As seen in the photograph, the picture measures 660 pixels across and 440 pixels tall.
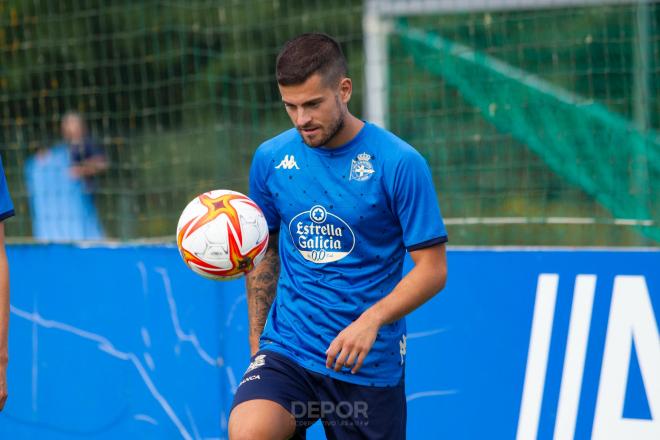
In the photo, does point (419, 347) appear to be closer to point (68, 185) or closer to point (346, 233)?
point (346, 233)

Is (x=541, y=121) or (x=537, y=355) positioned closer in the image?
(x=537, y=355)

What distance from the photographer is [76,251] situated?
682 centimetres

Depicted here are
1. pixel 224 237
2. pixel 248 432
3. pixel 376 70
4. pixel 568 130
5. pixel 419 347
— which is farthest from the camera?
pixel 376 70

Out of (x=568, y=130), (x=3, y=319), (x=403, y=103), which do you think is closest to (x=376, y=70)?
(x=403, y=103)

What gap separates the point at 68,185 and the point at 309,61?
3.47 meters

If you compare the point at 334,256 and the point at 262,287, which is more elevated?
the point at 334,256

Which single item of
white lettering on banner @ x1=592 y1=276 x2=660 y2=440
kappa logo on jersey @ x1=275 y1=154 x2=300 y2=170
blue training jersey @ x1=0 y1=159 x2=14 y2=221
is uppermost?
kappa logo on jersey @ x1=275 y1=154 x2=300 y2=170

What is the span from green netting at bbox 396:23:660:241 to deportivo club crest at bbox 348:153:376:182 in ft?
6.08

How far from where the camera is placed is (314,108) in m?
4.11

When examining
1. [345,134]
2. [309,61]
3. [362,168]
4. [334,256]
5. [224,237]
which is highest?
[309,61]

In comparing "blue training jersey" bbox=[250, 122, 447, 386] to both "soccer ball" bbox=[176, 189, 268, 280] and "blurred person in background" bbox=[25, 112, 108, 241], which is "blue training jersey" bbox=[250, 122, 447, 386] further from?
"blurred person in background" bbox=[25, 112, 108, 241]

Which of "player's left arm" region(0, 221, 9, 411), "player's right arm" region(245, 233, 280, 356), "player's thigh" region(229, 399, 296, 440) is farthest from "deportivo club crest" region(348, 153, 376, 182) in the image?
"player's left arm" region(0, 221, 9, 411)

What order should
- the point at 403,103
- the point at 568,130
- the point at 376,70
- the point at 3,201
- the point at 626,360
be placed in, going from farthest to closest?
the point at 376,70, the point at 403,103, the point at 568,130, the point at 626,360, the point at 3,201

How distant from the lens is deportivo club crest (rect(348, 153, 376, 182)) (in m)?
4.21
